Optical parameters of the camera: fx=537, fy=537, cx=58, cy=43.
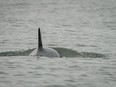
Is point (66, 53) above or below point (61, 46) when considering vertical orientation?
below

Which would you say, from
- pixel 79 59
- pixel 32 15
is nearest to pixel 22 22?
pixel 32 15

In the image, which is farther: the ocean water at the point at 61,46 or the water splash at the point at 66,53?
the water splash at the point at 66,53

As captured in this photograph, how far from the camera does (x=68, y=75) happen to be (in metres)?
22.7

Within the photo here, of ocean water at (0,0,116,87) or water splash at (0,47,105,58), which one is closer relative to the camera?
Result: ocean water at (0,0,116,87)

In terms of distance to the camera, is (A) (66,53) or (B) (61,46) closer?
(A) (66,53)

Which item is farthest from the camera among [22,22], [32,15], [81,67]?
[32,15]

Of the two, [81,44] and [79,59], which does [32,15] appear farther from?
[79,59]

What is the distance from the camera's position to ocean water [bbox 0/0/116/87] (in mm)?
21969

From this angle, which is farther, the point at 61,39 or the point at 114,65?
the point at 61,39

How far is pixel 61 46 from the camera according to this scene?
32250mm

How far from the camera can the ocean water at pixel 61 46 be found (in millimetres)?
21969

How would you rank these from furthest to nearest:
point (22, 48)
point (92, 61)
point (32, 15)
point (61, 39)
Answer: point (32, 15) → point (61, 39) → point (22, 48) → point (92, 61)

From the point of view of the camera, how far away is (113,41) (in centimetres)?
3384

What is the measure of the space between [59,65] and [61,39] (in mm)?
11184
